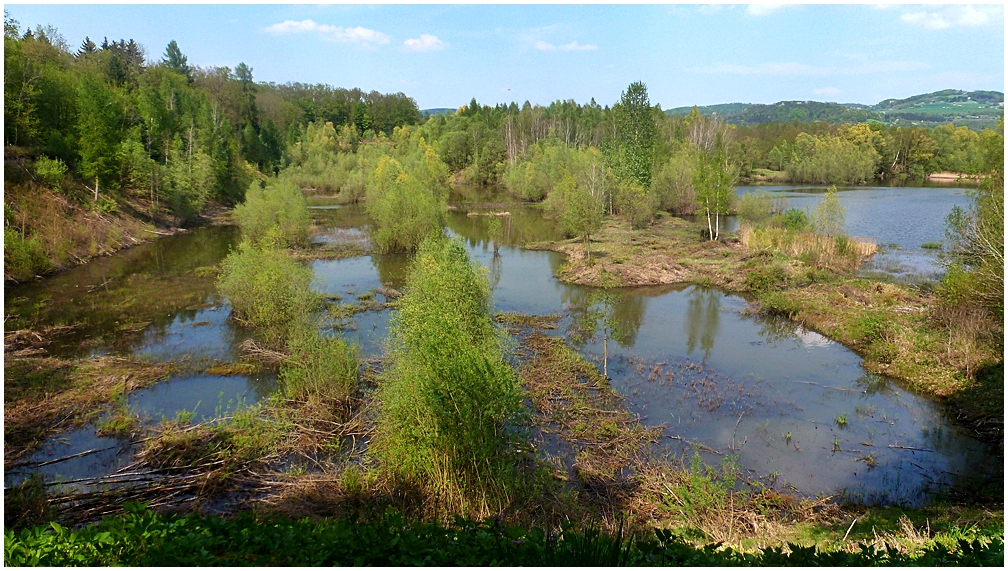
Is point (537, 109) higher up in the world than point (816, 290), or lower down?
higher up

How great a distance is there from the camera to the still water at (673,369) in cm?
1327

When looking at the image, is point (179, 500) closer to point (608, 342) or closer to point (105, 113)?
point (608, 342)

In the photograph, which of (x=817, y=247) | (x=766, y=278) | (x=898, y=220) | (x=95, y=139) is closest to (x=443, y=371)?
(x=766, y=278)

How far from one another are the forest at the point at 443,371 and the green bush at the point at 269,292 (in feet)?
0.44

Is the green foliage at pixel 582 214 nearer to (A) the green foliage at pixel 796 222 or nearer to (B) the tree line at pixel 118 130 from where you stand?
(A) the green foliage at pixel 796 222

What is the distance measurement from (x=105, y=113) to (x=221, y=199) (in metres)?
18.9

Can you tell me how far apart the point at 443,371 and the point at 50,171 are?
38.3 metres

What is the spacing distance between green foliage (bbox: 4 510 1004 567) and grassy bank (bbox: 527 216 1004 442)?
11.8 m

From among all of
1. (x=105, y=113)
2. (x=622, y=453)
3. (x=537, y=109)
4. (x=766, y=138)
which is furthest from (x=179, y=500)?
(x=766, y=138)

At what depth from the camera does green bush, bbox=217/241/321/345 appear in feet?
65.9

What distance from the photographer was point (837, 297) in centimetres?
2472

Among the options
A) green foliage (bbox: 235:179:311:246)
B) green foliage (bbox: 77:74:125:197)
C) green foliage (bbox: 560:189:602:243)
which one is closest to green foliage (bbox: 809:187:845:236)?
green foliage (bbox: 560:189:602:243)

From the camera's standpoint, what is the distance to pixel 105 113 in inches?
1601

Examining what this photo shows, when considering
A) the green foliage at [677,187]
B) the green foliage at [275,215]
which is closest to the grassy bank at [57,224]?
the green foliage at [275,215]
